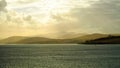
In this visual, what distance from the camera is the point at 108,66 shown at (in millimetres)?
124312

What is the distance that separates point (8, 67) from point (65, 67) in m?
21.6

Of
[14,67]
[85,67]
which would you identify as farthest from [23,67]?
[85,67]

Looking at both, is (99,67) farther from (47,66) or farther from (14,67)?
(14,67)

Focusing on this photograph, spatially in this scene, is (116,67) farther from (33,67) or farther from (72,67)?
(33,67)

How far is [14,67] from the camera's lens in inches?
4909

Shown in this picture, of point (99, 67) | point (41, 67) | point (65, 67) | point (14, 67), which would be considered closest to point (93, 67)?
point (99, 67)

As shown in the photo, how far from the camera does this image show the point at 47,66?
413 ft

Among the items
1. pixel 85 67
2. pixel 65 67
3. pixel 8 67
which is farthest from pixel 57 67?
pixel 8 67

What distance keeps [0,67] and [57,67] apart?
21249mm

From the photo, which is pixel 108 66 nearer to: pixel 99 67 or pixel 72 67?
pixel 99 67

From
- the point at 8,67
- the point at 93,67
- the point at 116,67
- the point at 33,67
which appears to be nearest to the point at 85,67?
the point at 93,67

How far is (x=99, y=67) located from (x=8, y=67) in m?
33.7

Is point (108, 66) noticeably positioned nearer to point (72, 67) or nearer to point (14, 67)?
point (72, 67)

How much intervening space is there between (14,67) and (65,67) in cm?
1937
